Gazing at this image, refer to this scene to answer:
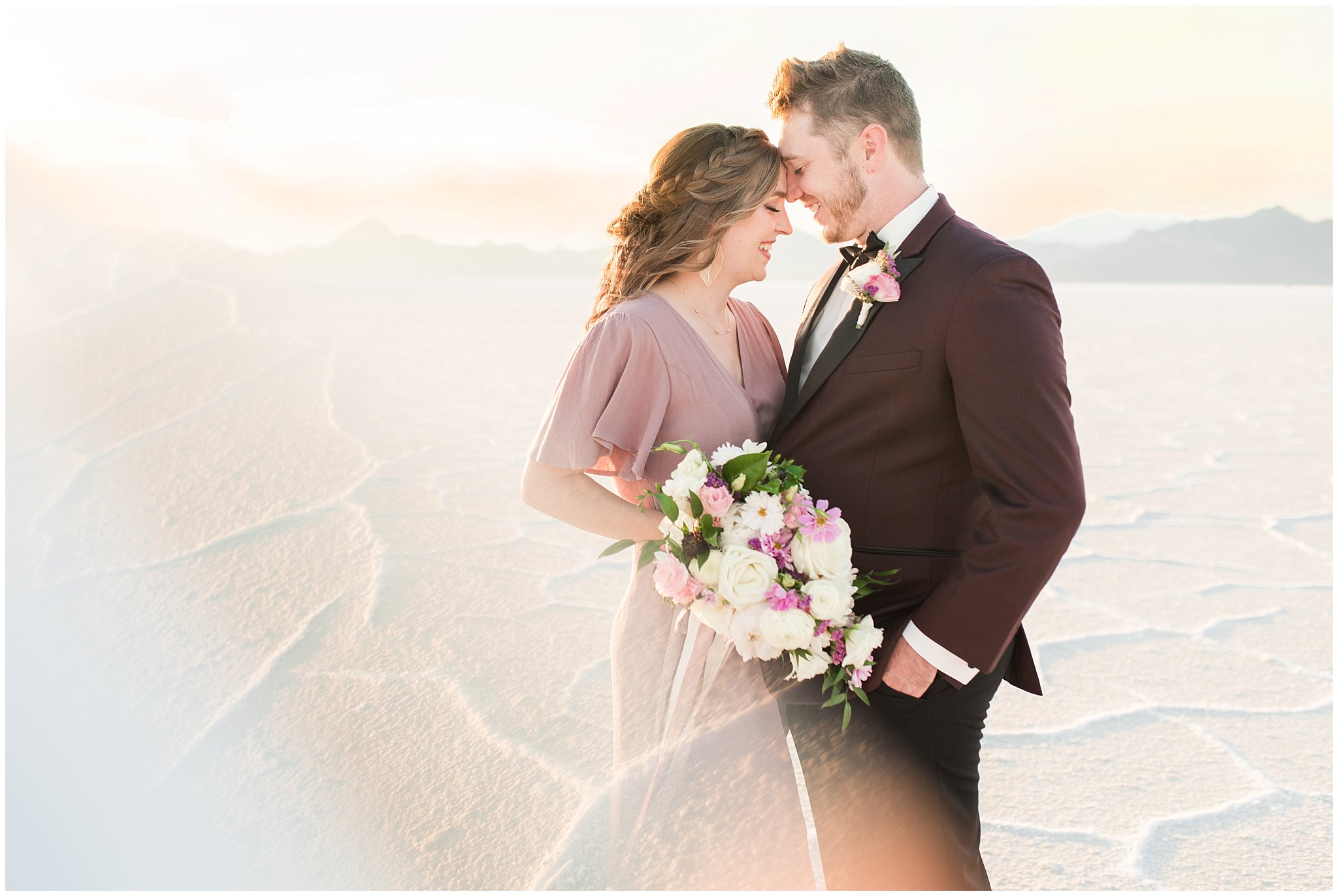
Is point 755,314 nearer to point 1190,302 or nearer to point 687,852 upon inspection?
point 687,852

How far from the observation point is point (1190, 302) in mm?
20641

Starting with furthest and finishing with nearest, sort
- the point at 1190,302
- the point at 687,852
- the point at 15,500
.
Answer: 1. the point at 1190,302
2. the point at 15,500
3. the point at 687,852

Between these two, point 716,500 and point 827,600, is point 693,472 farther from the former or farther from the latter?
point 827,600

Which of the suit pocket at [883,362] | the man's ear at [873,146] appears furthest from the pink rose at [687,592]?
the man's ear at [873,146]

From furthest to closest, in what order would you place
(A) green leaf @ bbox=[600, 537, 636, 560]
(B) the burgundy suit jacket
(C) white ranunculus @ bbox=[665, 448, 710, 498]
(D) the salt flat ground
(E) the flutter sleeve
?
(D) the salt flat ground → (E) the flutter sleeve → (A) green leaf @ bbox=[600, 537, 636, 560] → (C) white ranunculus @ bbox=[665, 448, 710, 498] → (B) the burgundy suit jacket

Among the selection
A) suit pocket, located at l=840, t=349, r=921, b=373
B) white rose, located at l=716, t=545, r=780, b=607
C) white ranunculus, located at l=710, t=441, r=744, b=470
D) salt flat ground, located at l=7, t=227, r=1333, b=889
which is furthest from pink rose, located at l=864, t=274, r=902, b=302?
salt flat ground, located at l=7, t=227, r=1333, b=889

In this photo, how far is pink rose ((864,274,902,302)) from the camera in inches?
66.1

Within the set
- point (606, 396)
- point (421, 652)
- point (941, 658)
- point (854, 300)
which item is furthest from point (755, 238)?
point (421, 652)

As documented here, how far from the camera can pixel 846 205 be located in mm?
1912

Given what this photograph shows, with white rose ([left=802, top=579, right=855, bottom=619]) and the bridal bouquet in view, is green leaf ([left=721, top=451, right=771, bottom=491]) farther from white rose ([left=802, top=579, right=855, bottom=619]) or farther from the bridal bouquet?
white rose ([left=802, top=579, right=855, bottom=619])

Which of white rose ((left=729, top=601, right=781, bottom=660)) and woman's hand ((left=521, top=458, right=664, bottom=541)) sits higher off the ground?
woman's hand ((left=521, top=458, right=664, bottom=541))

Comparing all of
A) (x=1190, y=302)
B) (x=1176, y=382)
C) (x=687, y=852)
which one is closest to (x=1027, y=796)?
(x=687, y=852)

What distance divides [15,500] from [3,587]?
132 cm

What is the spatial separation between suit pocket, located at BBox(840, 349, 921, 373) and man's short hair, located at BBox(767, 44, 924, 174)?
1.49 feet
